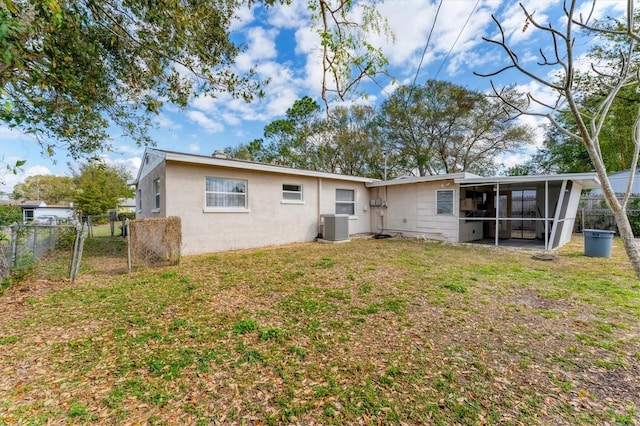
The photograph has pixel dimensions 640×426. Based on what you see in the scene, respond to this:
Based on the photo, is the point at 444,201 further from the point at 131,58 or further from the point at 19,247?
the point at 19,247

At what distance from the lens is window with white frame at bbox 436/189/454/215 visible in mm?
10311

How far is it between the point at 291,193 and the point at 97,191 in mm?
21531

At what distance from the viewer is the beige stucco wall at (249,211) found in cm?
752

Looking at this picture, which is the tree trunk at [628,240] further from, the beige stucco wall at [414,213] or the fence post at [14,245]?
the beige stucco wall at [414,213]

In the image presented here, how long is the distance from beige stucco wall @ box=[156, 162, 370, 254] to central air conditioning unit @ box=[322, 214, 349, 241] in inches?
22.0

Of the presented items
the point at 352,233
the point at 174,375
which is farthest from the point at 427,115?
the point at 174,375

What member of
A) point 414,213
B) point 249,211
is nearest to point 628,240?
point 249,211

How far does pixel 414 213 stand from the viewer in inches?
452

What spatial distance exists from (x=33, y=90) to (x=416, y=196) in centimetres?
1181

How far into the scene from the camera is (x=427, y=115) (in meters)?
17.8

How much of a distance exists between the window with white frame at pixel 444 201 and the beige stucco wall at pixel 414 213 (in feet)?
0.41

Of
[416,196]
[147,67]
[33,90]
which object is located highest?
[147,67]

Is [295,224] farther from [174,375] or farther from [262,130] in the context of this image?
[262,130]

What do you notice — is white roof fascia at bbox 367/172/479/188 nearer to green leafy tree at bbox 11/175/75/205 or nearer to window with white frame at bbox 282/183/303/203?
window with white frame at bbox 282/183/303/203
